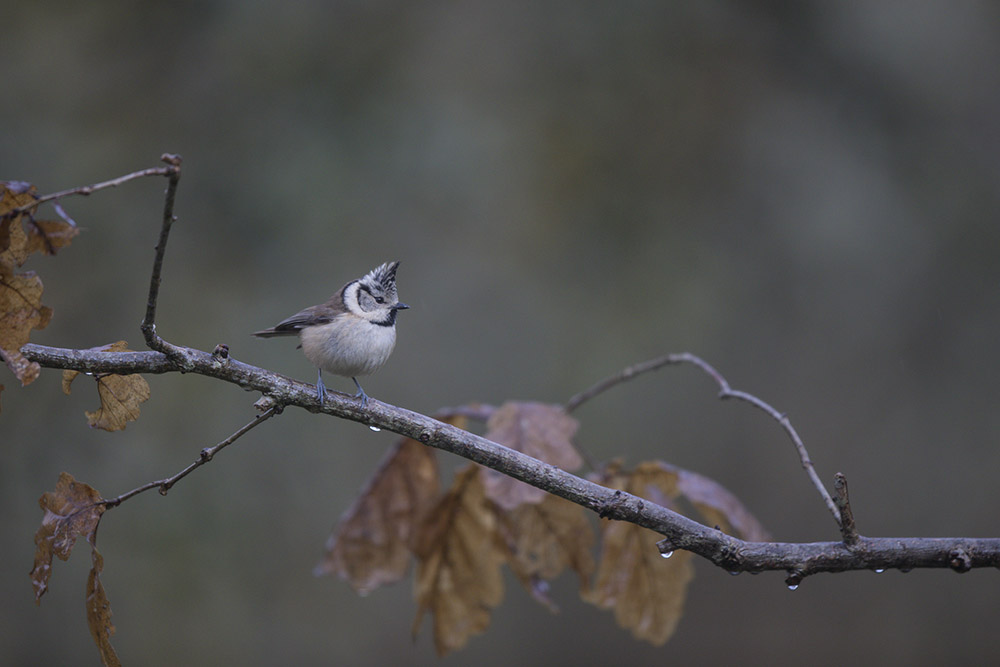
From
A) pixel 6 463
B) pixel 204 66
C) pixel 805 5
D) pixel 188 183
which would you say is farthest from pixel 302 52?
pixel 805 5

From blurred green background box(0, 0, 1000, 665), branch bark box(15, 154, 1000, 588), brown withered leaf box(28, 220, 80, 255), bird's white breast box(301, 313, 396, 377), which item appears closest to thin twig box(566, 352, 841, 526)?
branch bark box(15, 154, 1000, 588)

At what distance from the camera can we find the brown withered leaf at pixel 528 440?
250 centimetres

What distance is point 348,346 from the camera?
9.37 feet

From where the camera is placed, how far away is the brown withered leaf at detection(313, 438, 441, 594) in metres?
2.88

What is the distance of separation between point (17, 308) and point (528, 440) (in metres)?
1.50

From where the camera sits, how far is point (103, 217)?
17.3ft

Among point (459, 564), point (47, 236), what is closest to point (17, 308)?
point (47, 236)

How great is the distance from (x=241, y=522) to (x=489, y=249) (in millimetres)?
2913

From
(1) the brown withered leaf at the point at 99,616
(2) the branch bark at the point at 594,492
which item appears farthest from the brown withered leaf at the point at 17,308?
(1) the brown withered leaf at the point at 99,616

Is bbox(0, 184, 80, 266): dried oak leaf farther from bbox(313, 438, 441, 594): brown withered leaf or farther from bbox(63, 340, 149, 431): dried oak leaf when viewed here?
bbox(313, 438, 441, 594): brown withered leaf

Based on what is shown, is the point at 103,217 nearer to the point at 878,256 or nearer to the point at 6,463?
the point at 6,463

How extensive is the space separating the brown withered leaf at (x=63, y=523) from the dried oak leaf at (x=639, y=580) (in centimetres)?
162

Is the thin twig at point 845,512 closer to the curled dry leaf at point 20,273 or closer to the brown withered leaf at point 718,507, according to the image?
the brown withered leaf at point 718,507

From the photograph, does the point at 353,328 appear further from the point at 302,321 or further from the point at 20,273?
the point at 20,273
